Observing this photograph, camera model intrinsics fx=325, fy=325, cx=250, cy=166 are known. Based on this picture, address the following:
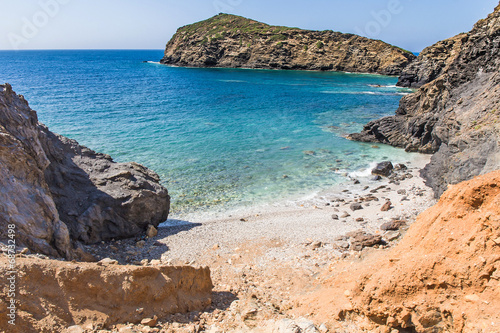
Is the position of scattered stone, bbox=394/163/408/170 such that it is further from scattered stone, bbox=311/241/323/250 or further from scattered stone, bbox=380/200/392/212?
scattered stone, bbox=311/241/323/250

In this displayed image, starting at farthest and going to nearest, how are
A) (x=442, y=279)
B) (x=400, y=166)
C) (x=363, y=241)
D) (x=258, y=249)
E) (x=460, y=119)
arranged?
(x=400, y=166) < (x=460, y=119) < (x=258, y=249) < (x=363, y=241) < (x=442, y=279)

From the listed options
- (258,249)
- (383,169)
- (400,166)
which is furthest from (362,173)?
(258,249)

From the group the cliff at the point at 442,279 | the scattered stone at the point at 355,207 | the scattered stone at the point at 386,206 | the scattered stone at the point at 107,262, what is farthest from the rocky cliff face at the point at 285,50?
the scattered stone at the point at 107,262

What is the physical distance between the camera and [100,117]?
42250 mm

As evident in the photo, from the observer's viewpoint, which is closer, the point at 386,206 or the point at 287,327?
the point at 287,327

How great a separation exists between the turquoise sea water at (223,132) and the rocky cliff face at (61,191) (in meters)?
4.03

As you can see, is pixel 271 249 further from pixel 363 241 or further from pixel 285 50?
pixel 285 50

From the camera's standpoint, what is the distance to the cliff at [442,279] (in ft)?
19.7

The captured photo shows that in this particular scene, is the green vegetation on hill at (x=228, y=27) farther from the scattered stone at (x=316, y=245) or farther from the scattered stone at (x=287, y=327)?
the scattered stone at (x=287, y=327)

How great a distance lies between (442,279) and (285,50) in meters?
120

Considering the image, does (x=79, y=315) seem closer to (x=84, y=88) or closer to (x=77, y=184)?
(x=77, y=184)

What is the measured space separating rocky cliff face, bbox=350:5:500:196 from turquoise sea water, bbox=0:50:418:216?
260 centimetres

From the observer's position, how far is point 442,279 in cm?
638

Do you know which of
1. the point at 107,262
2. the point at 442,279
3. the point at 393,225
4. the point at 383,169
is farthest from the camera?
the point at 383,169
